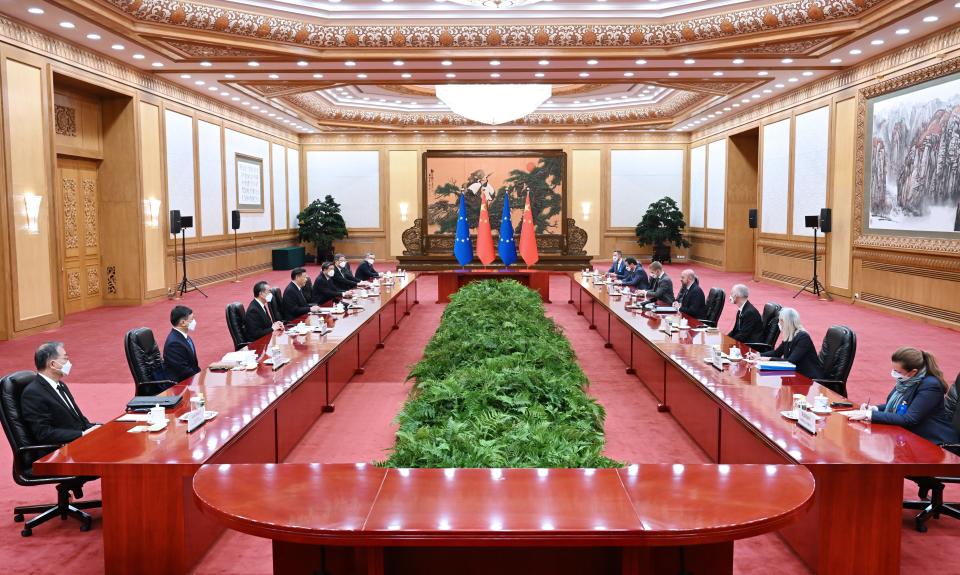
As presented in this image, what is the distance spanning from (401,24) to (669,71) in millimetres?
4780

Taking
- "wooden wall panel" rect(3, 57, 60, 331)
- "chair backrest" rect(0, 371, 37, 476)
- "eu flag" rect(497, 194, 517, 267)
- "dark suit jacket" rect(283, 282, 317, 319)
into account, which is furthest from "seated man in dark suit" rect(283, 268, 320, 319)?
"eu flag" rect(497, 194, 517, 267)

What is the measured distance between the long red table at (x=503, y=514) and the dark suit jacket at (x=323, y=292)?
8245mm

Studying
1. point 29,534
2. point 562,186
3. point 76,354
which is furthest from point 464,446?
point 562,186

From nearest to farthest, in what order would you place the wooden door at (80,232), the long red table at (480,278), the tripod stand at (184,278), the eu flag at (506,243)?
the wooden door at (80,232)
the tripod stand at (184,278)
the long red table at (480,278)
the eu flag at (506,243)

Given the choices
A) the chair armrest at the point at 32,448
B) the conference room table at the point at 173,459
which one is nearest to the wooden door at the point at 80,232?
the conference room table at the point at 173,459

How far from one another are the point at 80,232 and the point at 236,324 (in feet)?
22.5

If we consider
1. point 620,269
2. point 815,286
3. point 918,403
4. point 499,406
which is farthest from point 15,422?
point 815,286

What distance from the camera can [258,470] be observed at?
9.62 feet

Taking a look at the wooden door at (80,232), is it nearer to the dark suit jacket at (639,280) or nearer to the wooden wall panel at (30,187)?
the wooden wall panel at (30,187)

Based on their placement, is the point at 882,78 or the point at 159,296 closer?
the point at 882,78

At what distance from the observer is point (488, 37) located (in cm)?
1132

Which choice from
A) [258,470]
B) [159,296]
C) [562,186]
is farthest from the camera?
[562,186]

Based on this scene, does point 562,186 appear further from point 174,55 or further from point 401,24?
point 174,55

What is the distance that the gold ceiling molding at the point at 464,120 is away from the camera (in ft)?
67.6
